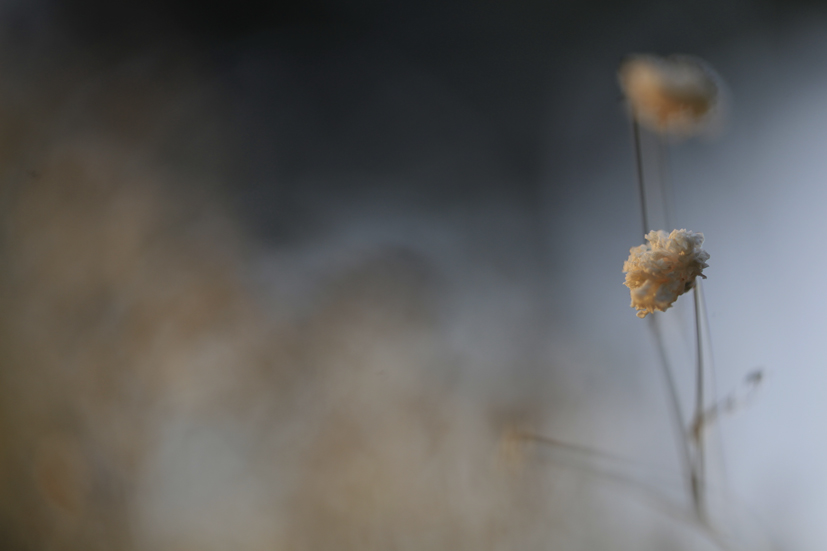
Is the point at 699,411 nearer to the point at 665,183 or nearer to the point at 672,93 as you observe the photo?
the point at 665,183

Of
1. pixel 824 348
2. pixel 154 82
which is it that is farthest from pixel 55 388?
pixel 824 348

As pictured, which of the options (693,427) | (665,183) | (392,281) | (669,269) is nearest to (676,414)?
(693,427)

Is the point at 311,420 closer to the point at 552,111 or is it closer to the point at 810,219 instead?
the point at 552,111

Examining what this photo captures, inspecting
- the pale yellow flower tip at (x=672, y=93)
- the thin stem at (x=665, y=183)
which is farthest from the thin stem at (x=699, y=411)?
the pale yellow flower tip at (x=672, y=93)

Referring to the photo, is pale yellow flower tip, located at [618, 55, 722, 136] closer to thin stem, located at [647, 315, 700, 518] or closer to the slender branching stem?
the slender branching stem

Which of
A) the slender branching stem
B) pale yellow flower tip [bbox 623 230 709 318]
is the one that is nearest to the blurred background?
the slender branching stem
